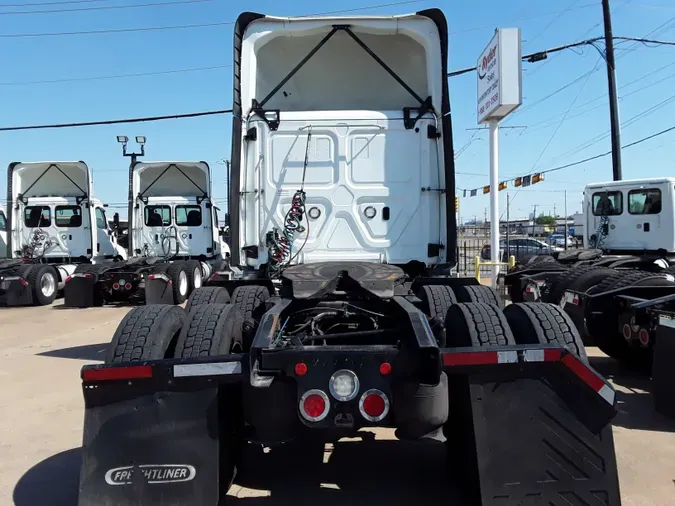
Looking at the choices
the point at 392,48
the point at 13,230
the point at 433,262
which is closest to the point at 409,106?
the point at 392,48

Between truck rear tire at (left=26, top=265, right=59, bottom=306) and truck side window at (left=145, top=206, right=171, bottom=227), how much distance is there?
290 centimetres

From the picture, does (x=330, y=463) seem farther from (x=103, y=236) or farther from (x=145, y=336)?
(x=103, y=236)

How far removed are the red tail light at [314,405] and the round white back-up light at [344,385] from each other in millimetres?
56

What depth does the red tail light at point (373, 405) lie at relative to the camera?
2.79m

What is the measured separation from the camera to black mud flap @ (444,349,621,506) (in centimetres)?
284

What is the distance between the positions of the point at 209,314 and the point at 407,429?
58.5 inches

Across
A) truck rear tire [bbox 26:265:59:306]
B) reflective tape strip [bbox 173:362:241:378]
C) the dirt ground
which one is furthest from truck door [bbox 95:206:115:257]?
reflective tape strip [bbox 173:362:241:378]

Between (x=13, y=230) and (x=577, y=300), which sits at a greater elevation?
(x=13, y=230)

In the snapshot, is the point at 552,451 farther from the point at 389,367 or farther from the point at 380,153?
the point at 380,153

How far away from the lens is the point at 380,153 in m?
5.80

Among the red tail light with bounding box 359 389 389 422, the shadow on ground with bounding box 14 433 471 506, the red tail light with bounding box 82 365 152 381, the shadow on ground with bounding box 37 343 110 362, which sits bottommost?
the shadow on ground with bounding box 14 433 471 506

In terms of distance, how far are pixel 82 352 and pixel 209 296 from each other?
4869mm

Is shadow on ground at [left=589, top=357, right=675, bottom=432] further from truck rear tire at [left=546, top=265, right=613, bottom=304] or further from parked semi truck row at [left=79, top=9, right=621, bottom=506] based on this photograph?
parked semi truck row at [left=79, top=9, right=621, bottom=506]

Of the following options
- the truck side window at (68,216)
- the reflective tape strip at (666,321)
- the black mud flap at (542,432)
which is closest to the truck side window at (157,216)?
the truck side window at (68,216)
